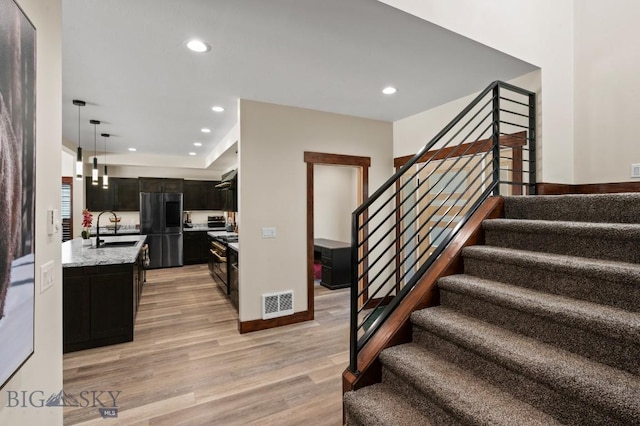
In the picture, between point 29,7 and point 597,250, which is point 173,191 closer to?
point 29,7

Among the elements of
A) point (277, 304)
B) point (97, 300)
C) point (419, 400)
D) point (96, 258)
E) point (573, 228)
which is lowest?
point (277, 304)

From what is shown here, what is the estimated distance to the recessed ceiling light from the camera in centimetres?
233

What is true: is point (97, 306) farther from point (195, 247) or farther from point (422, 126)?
point (195, 247)

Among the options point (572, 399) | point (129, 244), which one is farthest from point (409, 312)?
point (129, 244)

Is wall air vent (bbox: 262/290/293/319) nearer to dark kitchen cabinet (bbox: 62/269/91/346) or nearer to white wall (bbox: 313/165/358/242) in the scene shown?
dark kitchen cabinet (bbox: 62/269/91/346)

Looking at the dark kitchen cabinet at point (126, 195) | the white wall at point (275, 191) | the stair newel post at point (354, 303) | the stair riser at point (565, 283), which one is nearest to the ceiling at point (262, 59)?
the white wall at point (275, 191)

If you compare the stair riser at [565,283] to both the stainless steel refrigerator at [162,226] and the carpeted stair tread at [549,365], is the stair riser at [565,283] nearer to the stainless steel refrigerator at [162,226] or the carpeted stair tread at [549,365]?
the carpeted stair tread at [549,365]

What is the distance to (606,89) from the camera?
2.72 m

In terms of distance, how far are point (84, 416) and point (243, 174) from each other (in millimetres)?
2474

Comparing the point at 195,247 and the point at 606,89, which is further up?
the point at 606,89

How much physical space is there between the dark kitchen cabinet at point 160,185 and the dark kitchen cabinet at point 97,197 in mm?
717

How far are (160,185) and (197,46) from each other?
20.0 ft

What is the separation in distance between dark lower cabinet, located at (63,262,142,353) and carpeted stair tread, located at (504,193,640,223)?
12.6 ft

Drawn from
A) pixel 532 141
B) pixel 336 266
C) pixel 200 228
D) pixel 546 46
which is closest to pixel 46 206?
pixel 532 141
